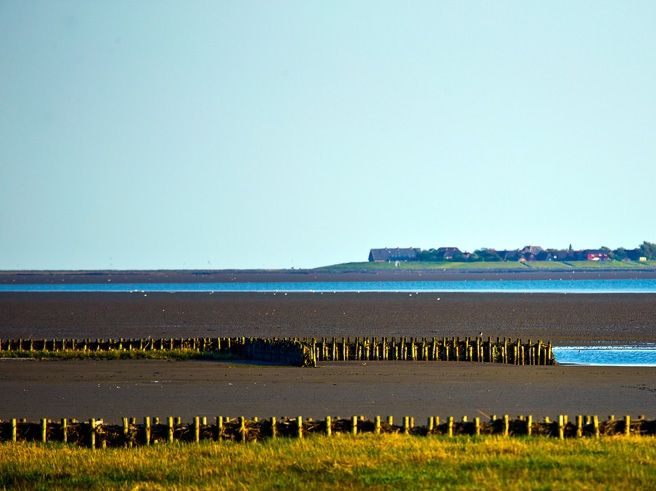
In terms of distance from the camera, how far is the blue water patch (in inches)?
2121

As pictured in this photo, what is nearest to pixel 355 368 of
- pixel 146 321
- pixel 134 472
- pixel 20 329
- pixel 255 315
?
pixel 134 472

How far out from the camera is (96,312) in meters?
106

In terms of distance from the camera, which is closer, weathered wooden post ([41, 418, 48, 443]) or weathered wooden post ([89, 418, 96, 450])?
weathered wooden post ([89, 418, 96, 450])

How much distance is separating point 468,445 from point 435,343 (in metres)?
29.7

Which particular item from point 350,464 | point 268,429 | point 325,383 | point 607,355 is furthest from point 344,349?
point 350,464

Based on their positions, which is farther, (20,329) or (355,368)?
(20,329)

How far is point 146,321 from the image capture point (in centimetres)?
9206

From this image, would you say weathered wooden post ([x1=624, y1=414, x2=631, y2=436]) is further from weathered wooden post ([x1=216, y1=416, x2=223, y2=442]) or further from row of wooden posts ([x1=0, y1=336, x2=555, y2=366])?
row of wooden posts ([x1=0, y1=336, x2=555, y2=366])

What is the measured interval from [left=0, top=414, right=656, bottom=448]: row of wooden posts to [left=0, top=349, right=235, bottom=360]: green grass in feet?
89.5

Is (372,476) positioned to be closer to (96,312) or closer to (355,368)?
(355,368)

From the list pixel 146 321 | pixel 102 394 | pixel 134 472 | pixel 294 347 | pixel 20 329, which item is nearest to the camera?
pixel 134 472

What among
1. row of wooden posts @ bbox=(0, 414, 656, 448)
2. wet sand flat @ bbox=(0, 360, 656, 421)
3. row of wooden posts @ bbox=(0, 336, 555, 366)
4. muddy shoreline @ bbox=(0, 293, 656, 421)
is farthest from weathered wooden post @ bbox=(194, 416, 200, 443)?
row of wooden posts @ bbox=(0, 336, 555, 366)

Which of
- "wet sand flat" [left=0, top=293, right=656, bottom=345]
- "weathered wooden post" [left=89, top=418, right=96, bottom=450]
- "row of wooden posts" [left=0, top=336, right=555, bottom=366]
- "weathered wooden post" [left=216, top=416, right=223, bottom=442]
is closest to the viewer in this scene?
"weathered wooden post" [left=89, top=418, right=96, bottom=450]

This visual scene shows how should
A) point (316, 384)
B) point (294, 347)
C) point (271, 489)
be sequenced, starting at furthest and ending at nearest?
point (294, 347) → point (316, 384) → point (271, 489)
